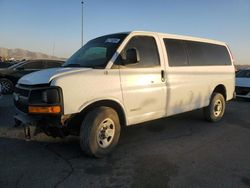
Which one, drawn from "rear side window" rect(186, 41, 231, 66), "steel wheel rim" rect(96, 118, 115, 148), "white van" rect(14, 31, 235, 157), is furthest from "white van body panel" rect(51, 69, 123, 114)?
"rear side window" rect(186, 41, 231, 66)

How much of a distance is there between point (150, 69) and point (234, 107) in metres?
6.04

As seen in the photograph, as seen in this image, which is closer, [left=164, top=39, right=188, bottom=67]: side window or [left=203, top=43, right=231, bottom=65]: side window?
[left=164, top=39, right=188, bottom=67]: side window

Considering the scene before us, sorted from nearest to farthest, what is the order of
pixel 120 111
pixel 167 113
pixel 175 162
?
pixel 175 162
pixel 120 111
pixel 167 113

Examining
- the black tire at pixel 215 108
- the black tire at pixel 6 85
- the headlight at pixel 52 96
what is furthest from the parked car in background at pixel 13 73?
the headlight at pixel 52 96

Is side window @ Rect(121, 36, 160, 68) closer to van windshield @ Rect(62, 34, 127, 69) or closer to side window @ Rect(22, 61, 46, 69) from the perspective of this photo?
van windshield @ Rect(62, 34, 127, 69)

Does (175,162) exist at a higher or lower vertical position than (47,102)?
lower

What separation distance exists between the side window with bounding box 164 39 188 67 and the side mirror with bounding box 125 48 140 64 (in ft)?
3.77

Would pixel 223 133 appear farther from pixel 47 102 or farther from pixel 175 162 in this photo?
pixel 47 102

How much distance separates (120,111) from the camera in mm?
4980

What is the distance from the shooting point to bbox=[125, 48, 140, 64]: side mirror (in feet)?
16.1

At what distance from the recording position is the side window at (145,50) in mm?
5227

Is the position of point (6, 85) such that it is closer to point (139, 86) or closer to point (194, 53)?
point (194, 53)

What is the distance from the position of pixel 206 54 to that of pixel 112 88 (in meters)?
3.42

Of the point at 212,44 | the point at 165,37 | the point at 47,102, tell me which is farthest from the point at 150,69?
the point at 212,44
